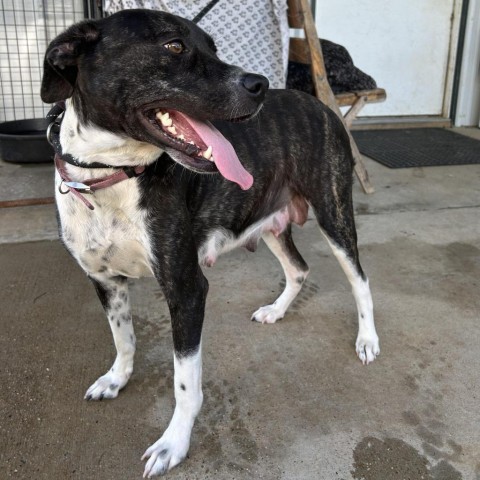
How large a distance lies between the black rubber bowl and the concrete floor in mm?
1566

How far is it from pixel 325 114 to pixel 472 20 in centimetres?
547

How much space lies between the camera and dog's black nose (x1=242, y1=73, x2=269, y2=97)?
1.75 metres

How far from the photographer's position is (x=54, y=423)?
84.4 inches

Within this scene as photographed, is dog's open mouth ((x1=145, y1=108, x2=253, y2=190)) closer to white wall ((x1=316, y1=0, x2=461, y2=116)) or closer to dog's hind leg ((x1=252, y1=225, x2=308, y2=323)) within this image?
dog's hind leg ((x1=252, y1=225, x2=308, y2=323))

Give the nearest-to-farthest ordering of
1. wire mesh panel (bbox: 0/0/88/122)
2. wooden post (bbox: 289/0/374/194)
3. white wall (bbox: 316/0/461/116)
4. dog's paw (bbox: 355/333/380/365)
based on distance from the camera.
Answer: dog's paw (bbox: 355/333/380/365) → wooden post (bbox: 289/0/374/194) → wire mesh panel (bbox: 0/0/88/122) → white wall (bbox: 316/0/461/116)

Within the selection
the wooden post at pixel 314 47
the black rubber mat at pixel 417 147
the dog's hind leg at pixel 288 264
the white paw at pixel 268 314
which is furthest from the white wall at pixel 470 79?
the white paw at pixel 268 314

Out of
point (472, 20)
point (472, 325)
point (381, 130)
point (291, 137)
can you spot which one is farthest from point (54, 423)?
point (472, 20)

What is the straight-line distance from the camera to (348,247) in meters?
2.65

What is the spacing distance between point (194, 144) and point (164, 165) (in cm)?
24

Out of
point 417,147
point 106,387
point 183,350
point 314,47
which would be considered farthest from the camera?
point 417,147

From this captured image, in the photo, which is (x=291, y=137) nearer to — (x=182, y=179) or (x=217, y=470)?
(x=182, y=179)

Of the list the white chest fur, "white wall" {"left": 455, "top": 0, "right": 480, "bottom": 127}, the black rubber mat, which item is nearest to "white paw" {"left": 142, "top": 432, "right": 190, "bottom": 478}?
the white chest fur

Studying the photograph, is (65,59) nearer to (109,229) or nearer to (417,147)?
(109,229)

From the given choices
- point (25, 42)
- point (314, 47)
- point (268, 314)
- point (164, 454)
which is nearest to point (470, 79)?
point (314, 47)
